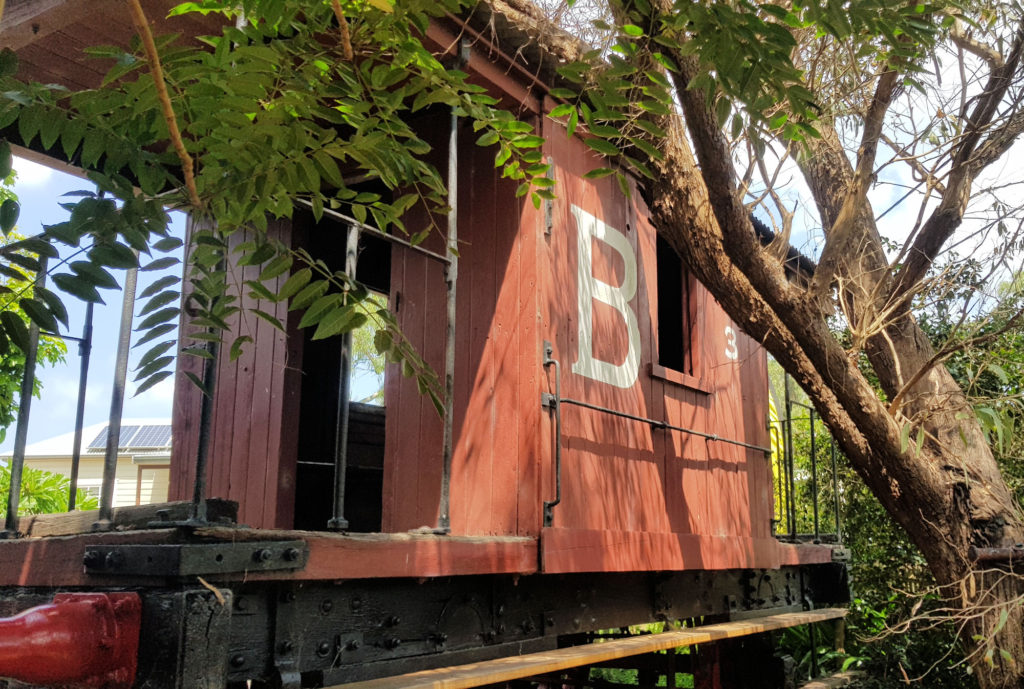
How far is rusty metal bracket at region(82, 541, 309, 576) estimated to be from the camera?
2.18m

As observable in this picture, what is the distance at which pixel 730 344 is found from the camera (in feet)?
20.5

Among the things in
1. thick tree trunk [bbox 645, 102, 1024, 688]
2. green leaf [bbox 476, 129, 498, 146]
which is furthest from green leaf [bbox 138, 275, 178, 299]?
thick tree trunk [bbox 645, 102, 1024, 688]

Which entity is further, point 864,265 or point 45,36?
point 864,265

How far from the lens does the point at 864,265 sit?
18.7 ft

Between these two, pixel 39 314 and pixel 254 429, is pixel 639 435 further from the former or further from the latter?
pixel 39 314

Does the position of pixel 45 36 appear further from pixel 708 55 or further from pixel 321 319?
pixel 708 55

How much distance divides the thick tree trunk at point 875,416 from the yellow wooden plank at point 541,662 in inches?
44.1

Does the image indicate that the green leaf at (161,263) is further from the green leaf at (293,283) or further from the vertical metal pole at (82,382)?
the vertical metal pole at (82,382)

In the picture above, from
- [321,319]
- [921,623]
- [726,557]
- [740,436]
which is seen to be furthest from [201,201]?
[921,623]

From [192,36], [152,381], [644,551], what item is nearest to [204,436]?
[152,381]

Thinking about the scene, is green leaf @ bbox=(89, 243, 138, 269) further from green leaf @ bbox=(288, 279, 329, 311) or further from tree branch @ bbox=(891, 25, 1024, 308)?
tree branch @ bbox=(891, 25, 1024, 308)

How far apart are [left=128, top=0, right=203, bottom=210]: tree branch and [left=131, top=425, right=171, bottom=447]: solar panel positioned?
89.8 feet

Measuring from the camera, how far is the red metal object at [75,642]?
2.07 meters

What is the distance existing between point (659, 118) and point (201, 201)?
2.49 meters
